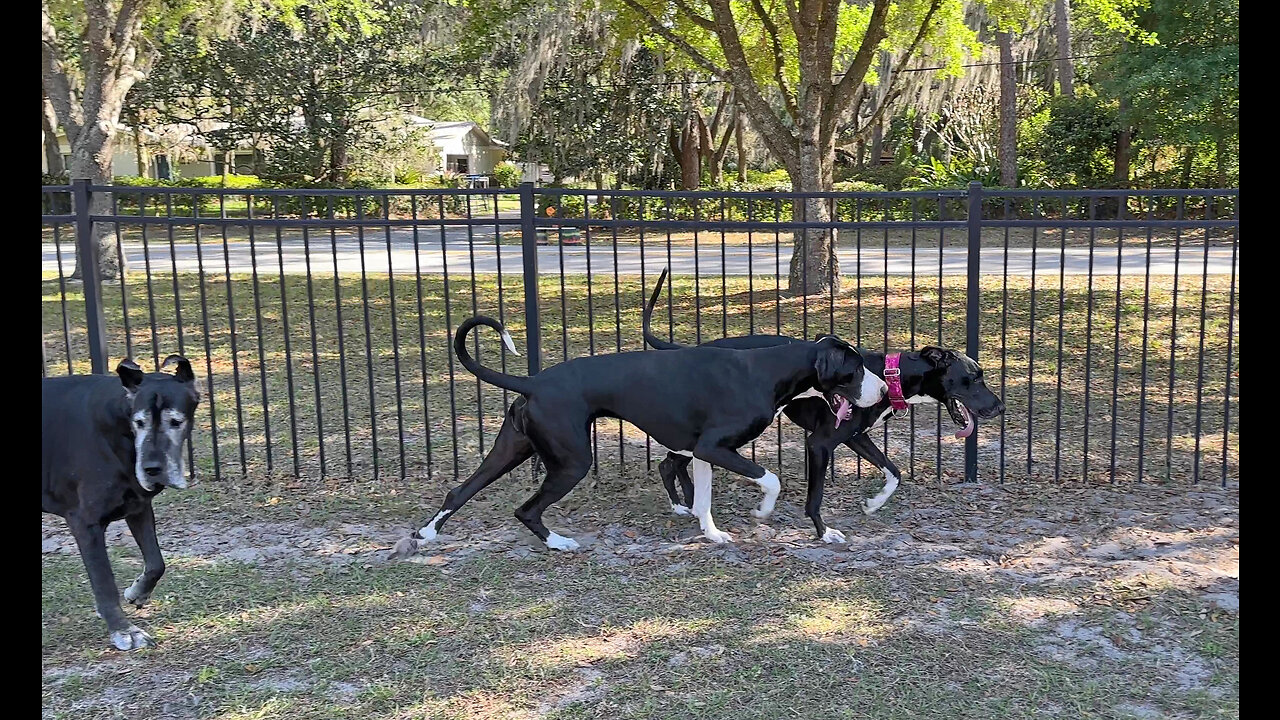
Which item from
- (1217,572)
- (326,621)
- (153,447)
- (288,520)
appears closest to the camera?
(153,447)

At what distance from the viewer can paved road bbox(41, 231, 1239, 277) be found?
17922mm

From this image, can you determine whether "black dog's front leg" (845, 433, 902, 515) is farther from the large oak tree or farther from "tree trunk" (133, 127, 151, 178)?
"tree trunk" (133, 127, 151, 178)

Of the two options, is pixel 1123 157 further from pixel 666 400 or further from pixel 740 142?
pixel 666 400

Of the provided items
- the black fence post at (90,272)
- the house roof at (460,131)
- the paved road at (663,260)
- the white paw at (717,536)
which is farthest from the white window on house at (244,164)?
the white paw at (717,536)

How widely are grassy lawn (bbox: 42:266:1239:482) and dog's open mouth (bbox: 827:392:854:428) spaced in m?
0.87

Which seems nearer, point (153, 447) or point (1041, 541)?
point (153, 447)

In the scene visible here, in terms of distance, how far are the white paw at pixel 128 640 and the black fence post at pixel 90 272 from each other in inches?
109

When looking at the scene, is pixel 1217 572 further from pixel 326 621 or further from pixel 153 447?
pixel 153 447

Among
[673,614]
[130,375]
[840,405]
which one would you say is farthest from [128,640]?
[840,405]

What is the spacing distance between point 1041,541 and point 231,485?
17.1 ft

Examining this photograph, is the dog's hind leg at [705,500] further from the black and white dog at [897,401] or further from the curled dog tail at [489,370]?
the curled dog tail at [489,370]

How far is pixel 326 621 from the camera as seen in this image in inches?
198

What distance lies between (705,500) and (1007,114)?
83.2 ft

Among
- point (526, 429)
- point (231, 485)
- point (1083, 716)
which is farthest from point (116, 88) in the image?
point (1083, 716)
